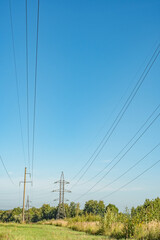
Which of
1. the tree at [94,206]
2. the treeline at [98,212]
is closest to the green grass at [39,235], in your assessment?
the treeline at [98,212]

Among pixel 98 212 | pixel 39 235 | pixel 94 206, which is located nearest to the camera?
pixel 39 235

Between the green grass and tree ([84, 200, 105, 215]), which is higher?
the green grass

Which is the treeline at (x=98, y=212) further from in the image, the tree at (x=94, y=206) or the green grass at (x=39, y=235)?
the green grass at (x=39, y=235)

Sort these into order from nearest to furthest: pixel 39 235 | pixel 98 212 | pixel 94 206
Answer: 1. pixel 39 235
2. pixel 98 212
3. pixel 94 206

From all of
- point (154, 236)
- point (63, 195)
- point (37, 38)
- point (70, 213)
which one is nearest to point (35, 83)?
point (37, 38)

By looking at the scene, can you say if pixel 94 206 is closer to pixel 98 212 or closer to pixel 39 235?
pixel 98 212

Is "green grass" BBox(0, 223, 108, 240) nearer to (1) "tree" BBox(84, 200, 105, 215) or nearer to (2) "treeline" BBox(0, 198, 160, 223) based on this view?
(2) "treeline" BBox(0, 198, 160, 223)

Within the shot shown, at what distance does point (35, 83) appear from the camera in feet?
47.8

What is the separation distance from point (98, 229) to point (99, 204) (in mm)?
97108

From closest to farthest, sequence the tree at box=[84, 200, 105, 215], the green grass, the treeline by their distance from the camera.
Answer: the green grass < the treeline < the tree at box=[84, 200, 105, 215]

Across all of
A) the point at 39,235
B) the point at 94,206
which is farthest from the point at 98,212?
the point at 39,235

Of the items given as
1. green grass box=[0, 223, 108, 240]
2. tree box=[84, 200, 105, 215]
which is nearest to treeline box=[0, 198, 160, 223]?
tree box=[84, 200, 105, 215]

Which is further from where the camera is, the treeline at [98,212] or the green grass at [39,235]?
the treeline at [98,212]

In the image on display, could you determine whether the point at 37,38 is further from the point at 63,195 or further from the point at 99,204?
the point at 99,204
